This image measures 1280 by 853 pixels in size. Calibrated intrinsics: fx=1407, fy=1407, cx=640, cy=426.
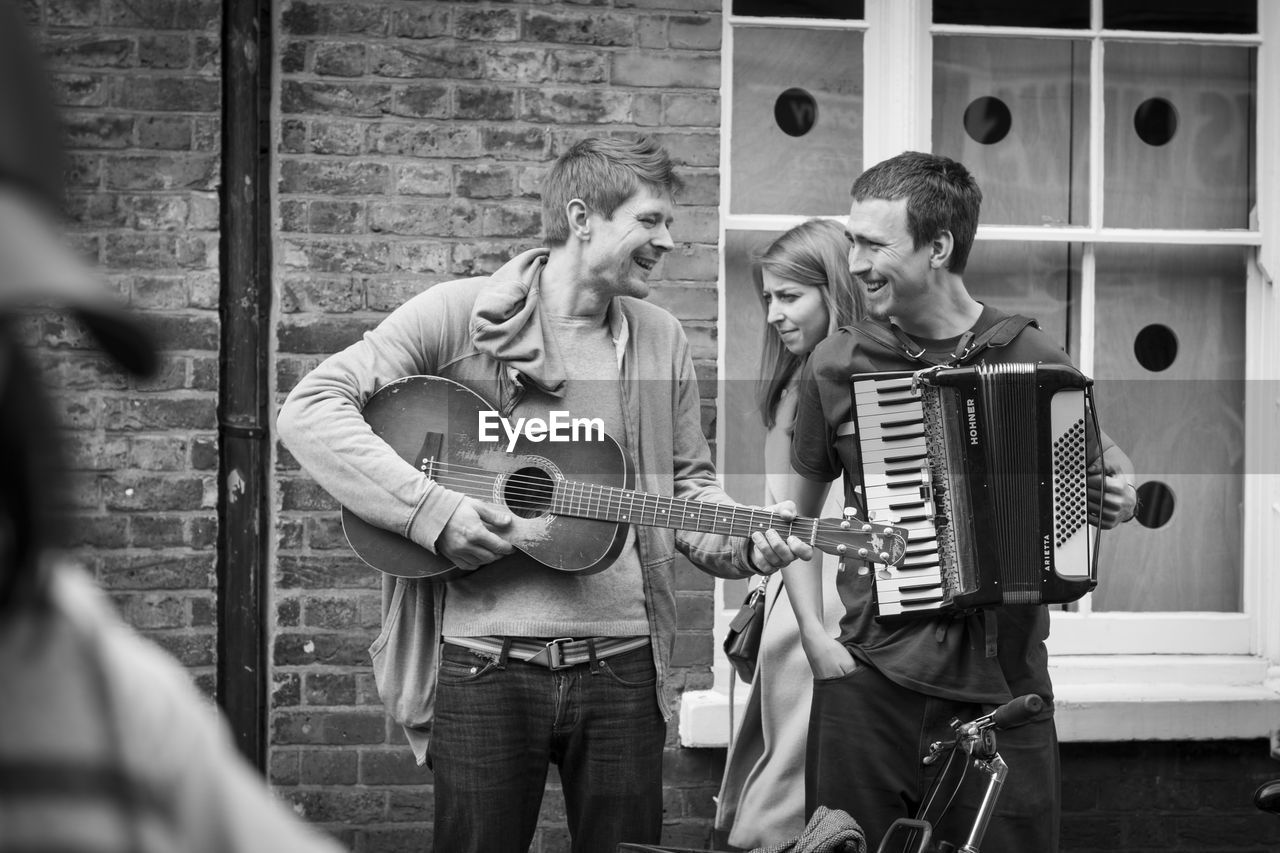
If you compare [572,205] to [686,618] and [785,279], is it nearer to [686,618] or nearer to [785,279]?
[785,279]

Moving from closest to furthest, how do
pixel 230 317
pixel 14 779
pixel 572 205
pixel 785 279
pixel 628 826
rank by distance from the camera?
pixel 14 779 < pixel 628 826 < pixel 572 205 < pixel 785 279 < pixel 230 317

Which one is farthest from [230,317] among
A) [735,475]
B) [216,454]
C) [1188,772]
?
[1188,772]

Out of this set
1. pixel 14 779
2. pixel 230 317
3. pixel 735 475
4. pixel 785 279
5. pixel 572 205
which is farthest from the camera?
pixel 735 475

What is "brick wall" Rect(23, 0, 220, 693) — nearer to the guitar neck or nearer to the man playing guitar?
the man playing guitar

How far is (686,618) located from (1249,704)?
1.64m

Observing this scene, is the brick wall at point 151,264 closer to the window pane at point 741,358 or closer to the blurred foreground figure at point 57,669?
the window pane at point 741,358

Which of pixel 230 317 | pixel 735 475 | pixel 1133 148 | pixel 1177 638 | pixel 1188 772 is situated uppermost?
pixel 1133 148

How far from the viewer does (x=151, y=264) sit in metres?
3.75

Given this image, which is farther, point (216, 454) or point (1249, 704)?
point (1249, 704)

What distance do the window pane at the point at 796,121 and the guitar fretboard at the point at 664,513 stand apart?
1464 millimetres

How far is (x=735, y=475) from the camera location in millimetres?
4098

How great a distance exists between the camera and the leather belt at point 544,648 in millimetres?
2811

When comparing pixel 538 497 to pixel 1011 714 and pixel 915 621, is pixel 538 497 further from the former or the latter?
pixel 1011 714

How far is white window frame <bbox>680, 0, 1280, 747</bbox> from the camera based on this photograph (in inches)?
159
